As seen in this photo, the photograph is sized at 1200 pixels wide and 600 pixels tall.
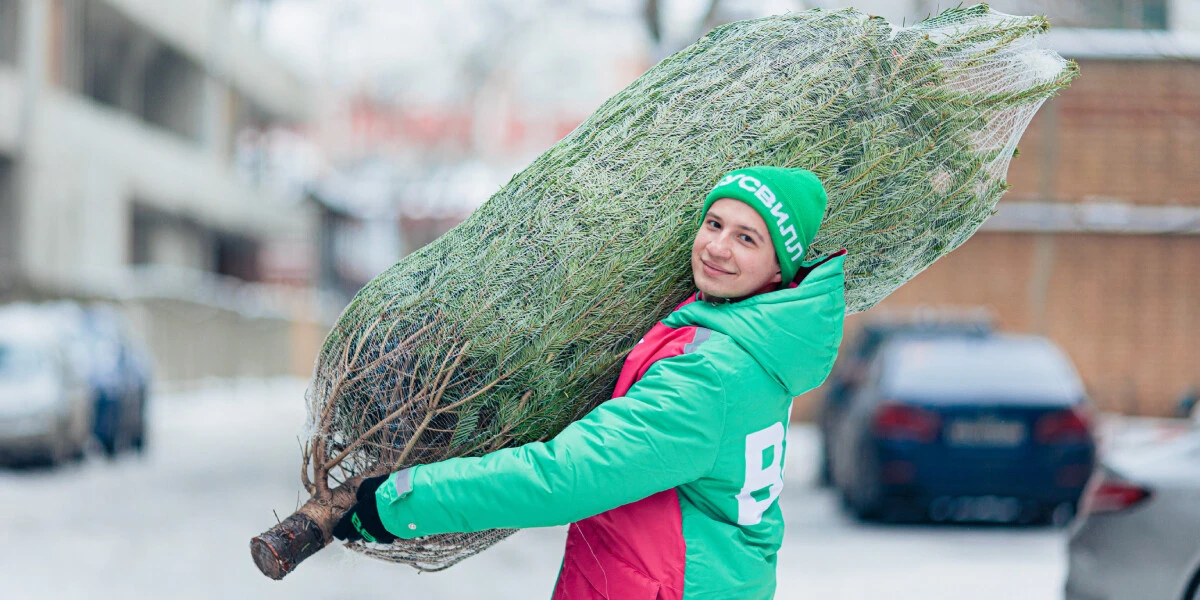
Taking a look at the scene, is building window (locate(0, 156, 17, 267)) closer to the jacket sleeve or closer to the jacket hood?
the jacket sleeve

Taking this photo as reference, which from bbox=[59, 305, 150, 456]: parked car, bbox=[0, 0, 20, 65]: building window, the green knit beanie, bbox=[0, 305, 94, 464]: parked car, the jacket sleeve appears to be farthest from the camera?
bbox=[0, 0, 20, 65]: building window

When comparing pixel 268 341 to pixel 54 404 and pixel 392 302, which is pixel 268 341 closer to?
pixel 54 404

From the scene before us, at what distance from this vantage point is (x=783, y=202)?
2160mm

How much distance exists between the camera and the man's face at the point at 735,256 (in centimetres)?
215

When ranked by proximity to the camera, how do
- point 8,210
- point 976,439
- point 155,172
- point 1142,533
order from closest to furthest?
point 1142,533 < point 976,439 < point 8,210 < point 155,172

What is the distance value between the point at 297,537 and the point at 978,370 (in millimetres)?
7743

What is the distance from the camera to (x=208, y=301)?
27.6 metres

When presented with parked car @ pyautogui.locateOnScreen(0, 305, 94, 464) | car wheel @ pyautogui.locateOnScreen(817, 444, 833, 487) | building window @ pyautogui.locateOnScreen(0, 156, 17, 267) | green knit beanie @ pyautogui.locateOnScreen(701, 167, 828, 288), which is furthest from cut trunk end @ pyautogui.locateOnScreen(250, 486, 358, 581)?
building window @ pyautogui.locateOnScreen(0, 156, 17, 267)

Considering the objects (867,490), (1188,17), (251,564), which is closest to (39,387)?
(251,564)

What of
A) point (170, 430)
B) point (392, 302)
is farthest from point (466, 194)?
point (392, 302)

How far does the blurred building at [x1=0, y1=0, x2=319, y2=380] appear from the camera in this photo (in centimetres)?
2309

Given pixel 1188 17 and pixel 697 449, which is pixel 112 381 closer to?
pixel 1188 17

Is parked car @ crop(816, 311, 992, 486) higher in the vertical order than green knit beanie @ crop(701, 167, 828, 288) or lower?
lower

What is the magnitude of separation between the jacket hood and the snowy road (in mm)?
2942
